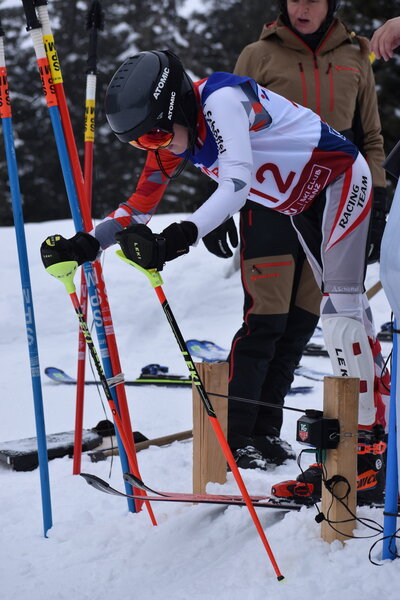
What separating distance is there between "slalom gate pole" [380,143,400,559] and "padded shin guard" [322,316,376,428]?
721mm

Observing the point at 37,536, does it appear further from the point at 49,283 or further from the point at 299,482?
the point at 49,283

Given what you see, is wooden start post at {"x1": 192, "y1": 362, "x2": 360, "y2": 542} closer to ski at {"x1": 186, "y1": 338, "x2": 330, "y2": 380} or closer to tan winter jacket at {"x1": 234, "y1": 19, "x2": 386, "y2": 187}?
tan winter jacket at {"x1": 234, "y1": 19, "x2": 386, "y2": 187}

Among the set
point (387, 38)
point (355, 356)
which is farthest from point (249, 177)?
point (355, 356)

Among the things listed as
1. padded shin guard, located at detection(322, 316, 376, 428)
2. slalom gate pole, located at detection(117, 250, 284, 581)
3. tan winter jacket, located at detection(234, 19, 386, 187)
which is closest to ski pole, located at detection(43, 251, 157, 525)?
slalom gate pole, located at detection(117, 250, 284, 581)

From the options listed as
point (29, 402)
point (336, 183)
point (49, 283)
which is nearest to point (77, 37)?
point (49, 283)

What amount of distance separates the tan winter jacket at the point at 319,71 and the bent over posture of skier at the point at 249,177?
567 millimetres

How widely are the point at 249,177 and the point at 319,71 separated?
1428mm

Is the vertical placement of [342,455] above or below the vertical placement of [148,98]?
below

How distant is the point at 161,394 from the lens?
18.2 feet

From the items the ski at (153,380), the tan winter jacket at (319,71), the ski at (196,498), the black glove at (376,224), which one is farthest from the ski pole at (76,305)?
the ski at (153,380)

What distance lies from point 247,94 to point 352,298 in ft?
3.18

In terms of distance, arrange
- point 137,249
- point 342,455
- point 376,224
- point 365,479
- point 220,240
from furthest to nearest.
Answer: point 220,240, point 376,224, point 365,479, point 342,455, point 137,249

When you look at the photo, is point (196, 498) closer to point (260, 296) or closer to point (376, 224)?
point (260, 296)

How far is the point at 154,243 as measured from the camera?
221cm
